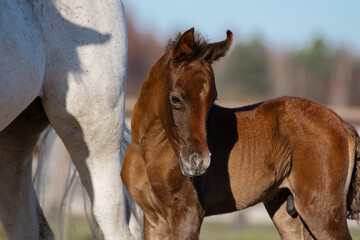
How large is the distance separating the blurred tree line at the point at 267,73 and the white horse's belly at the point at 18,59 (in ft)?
112

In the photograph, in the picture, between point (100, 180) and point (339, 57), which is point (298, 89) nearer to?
point (339, 57)

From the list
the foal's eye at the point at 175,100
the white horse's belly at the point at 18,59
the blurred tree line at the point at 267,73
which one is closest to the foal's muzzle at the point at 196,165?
the foal's eye at the point at 175,100

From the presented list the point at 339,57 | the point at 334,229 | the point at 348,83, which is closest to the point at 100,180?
the point at 334,229

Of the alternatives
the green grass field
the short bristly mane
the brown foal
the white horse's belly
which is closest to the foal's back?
the brown foal

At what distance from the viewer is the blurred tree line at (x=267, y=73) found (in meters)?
40.2

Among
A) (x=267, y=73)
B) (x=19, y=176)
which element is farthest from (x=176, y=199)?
(x=267, y=73)

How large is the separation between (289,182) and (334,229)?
15.8 inches

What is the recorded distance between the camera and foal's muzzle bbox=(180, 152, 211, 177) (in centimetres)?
302

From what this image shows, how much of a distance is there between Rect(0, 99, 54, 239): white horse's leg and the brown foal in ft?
2.12

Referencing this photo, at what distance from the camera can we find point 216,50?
10.9 ft

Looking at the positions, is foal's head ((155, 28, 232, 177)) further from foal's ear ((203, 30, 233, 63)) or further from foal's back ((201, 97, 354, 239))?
foal's back ((201, 97, 354, 239))

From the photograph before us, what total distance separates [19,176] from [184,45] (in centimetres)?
140

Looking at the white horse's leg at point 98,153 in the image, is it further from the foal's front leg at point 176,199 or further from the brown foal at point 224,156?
the foal's front leg at point 176,199

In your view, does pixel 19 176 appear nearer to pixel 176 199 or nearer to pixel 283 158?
pixel 176 199
